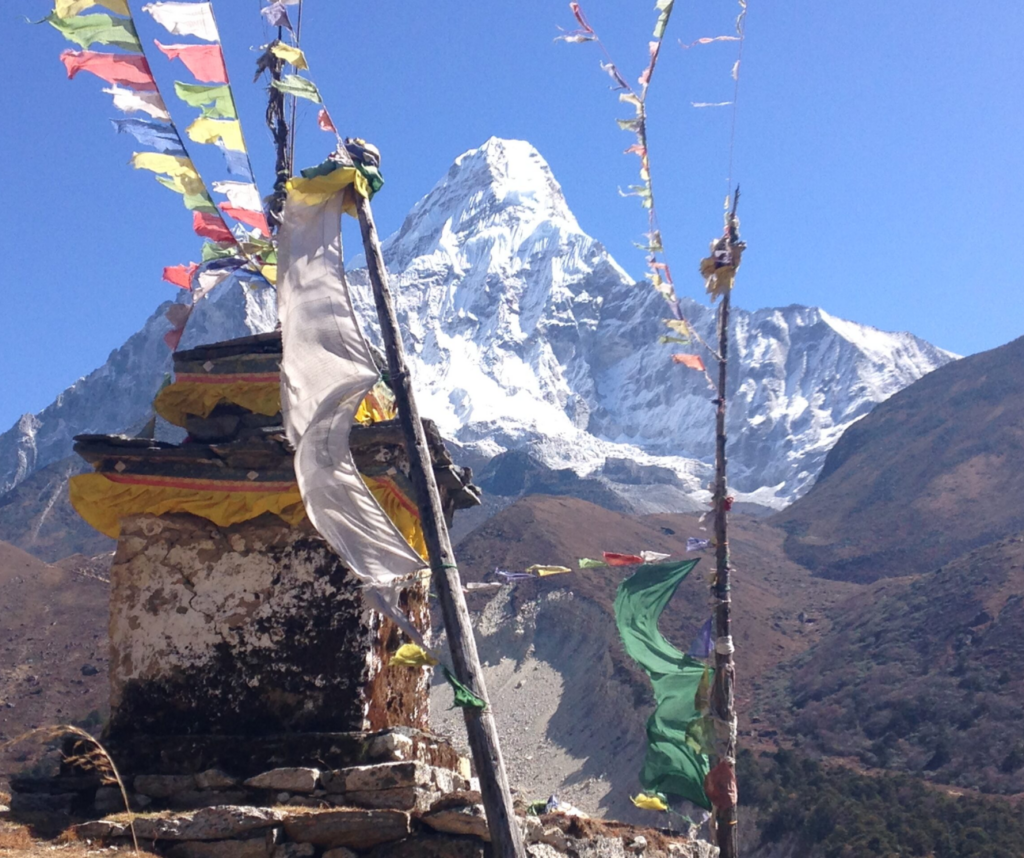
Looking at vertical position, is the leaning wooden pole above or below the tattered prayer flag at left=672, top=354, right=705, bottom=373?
below

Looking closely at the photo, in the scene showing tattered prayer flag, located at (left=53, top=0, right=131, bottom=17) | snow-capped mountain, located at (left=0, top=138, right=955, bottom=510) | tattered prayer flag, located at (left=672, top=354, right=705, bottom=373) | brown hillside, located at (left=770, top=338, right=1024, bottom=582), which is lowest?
tattered prayer flag, located at (left=672, top=354, right=705, bottom=373)

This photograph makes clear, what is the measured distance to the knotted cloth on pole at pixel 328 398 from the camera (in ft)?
16.9

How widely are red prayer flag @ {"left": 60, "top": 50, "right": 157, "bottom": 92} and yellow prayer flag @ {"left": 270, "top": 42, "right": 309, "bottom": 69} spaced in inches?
32.1

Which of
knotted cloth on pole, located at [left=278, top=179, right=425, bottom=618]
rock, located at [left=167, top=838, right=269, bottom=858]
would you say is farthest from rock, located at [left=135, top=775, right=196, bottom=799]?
knotted cloth on pole, located at [left=278, top=179, right=425, bottom=618]

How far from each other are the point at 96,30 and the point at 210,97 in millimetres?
683

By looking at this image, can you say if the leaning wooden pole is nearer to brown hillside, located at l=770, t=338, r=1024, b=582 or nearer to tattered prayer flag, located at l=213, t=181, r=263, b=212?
tattered prayer flag, located at l=213, t=181, r=263, b=212

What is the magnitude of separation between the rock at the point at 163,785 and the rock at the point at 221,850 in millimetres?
802

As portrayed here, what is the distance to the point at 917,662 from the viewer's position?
38.7 meters

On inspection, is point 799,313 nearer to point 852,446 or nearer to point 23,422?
point 852,446

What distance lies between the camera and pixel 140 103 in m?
6.50

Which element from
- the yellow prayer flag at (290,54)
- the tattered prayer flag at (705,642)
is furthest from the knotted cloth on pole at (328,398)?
the tattered prayer flag at (705,642)

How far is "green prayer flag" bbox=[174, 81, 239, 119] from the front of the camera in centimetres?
646

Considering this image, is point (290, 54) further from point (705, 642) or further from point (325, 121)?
point (705, 642)

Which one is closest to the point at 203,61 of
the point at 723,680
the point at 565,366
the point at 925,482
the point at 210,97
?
the point at 210,97
